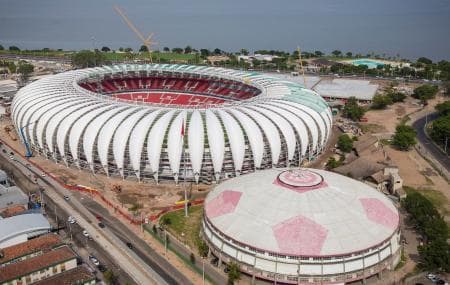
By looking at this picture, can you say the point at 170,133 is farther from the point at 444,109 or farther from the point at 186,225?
the point at 444,109

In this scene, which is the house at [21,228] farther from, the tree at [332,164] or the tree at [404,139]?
the tree at [404,139]

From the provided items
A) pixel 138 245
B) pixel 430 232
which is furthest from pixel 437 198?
pixel 138 245

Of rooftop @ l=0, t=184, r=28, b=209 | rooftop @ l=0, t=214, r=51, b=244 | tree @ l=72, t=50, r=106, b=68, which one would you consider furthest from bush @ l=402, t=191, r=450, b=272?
tree @ l=72, t=50, r=106, b=68

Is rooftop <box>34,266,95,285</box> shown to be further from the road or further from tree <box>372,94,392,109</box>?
tree <box>372,94,392,109</box>

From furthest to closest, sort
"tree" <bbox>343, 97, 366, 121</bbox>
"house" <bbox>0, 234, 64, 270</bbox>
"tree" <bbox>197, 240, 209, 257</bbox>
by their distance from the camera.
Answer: "tree" <bbox>343, 97, 366, 121</bbox>, "tree" <bbox>197, 240, 209, 257</bbox>, "house" <bbox>0, 234, 64, 270</bbox>

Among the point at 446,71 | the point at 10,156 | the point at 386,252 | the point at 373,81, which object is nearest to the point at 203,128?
the point at 386,252

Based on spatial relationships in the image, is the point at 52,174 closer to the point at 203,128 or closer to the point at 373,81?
the point at 203,128
